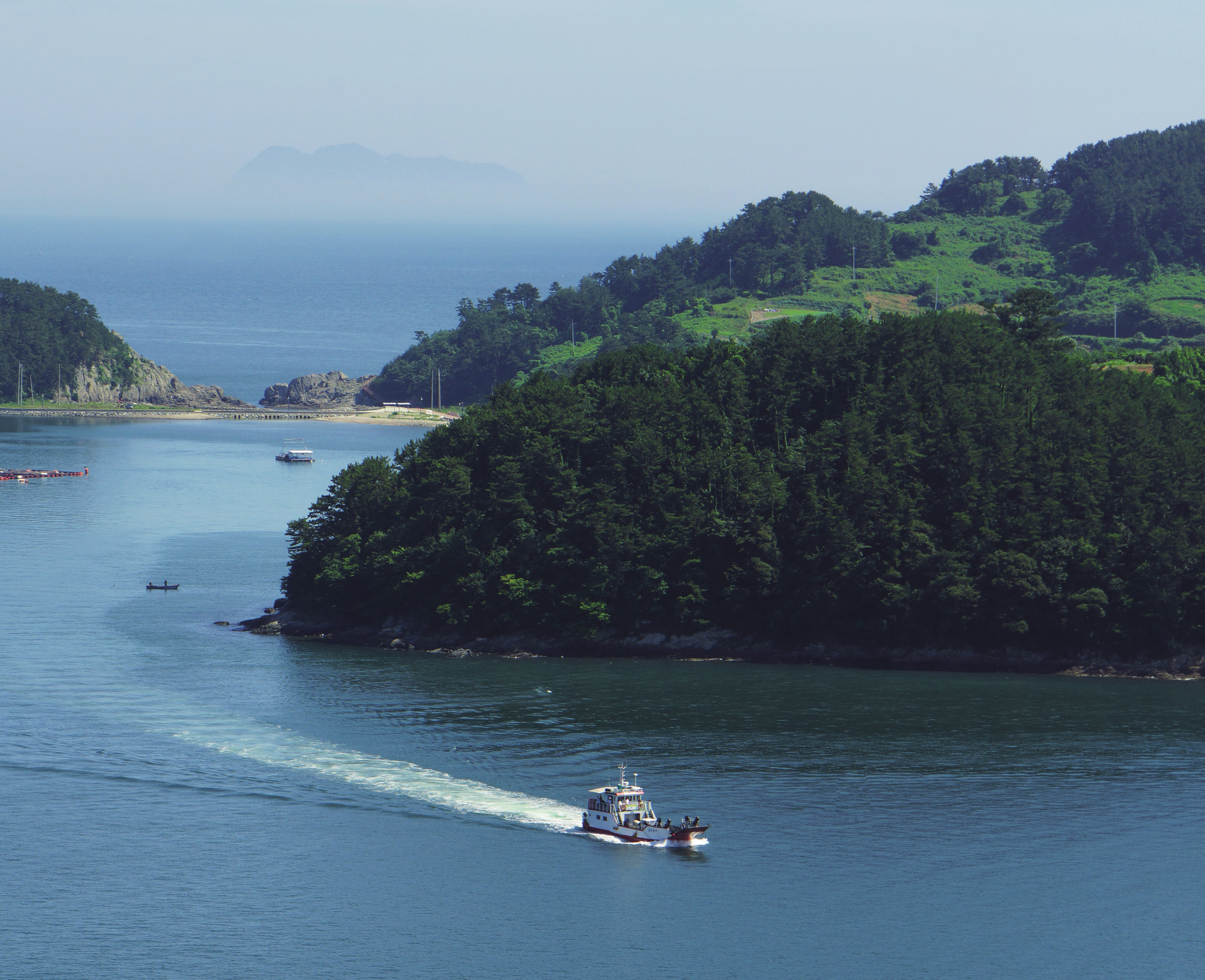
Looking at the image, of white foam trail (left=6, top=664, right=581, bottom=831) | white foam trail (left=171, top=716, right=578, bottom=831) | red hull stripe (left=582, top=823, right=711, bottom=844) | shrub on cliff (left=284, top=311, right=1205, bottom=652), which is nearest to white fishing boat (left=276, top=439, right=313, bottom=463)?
shrub on cliff (left=284, top=311, right=1205, bottom=652)

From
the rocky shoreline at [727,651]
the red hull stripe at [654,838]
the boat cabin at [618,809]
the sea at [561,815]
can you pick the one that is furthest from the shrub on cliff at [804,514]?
the red hull stripe at [654,838]

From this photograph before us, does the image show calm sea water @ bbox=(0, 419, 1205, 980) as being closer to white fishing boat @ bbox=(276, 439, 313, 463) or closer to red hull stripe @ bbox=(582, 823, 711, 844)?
red hull stripe @ bbox=(582, 823, 711, 844)

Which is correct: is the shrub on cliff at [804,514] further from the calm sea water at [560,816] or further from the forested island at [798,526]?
the calm sea water at [560,816]

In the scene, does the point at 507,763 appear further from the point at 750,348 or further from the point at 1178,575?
the point at 750,348

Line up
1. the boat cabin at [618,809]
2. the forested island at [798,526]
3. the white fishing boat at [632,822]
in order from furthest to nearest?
the forested island at [798,526] < the boat cabin at [618,809] < the white fishing boat at [632,822]

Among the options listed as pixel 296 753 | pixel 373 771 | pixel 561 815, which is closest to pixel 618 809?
pixel 561 815

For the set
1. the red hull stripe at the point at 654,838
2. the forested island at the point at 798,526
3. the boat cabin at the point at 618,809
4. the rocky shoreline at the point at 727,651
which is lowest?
the red hull stripe at the point at 654,838

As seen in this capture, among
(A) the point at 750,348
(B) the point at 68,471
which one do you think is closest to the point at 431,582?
(A) the point at 750,348
